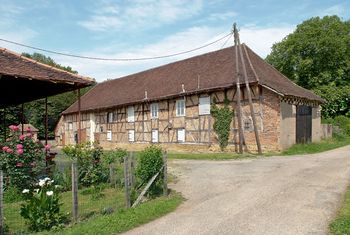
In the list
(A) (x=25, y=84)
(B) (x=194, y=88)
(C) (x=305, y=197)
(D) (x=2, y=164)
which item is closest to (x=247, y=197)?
(C) (x=305, y=197)

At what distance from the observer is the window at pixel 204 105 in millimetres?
23734

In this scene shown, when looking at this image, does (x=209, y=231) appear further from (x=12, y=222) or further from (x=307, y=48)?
(x=307, y=48)

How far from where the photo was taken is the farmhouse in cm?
2108

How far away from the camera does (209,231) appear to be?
6676 mm

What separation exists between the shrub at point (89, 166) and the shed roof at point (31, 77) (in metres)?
2.22

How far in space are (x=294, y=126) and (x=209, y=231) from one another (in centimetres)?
1684

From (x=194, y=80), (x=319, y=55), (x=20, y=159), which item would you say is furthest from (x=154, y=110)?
(x=319, y=55)

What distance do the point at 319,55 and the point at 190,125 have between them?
2049 cm

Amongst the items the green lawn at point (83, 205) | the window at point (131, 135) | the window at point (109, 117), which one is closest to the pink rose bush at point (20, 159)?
the green lawn at point (83, 205)

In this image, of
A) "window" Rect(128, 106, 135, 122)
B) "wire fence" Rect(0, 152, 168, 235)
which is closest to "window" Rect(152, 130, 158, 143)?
"window" Rect(128, 106, 135, 122)

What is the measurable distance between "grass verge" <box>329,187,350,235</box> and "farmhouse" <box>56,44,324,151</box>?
1284cm

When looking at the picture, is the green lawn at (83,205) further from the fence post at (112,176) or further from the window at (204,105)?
the window at (204,105)

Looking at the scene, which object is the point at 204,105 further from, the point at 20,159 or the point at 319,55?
the point at 319,55

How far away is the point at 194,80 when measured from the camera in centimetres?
2567
